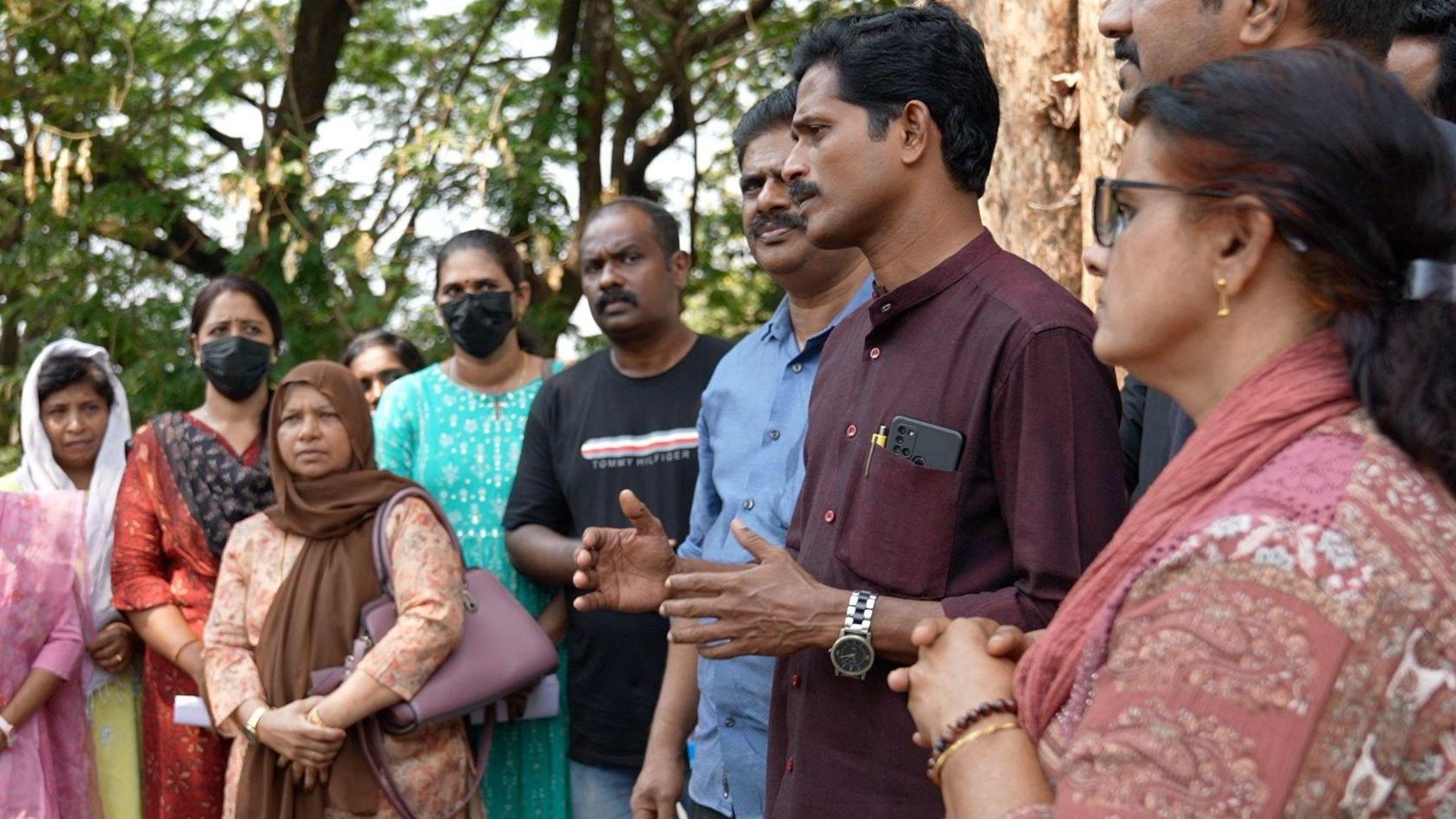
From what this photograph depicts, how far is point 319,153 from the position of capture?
8.70m

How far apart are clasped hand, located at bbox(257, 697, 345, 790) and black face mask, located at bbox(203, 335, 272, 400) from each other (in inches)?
50.5

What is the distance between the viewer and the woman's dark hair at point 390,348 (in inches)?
266

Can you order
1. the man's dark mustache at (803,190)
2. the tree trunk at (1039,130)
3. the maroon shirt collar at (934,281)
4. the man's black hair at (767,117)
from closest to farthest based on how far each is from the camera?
1. the maroon shirt collar at (934,281)
2. the man's dark mustache at (803,190)
3. the man's black hair at (767,117)
4. the tree trunk at (1039,130)

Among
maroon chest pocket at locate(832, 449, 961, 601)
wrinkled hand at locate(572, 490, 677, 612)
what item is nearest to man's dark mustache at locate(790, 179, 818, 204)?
maroon chest pocket at locate(832, 449, 961, 601)

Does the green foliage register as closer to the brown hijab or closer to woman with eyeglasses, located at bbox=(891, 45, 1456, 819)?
the brown hijab

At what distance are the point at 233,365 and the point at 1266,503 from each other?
13.6 feet

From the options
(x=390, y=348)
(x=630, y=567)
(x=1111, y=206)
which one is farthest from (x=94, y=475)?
(x=1111, y=206)

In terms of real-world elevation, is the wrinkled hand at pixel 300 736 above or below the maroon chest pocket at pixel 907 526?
below

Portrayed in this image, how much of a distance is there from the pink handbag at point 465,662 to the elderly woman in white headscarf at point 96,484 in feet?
3.70

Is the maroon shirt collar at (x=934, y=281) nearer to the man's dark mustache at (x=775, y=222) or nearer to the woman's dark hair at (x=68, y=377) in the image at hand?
the man's dark mustache at (x=775, y=222)

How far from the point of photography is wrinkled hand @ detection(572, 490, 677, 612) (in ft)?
9.50

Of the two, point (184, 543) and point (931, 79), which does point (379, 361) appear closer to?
point (184, 543)

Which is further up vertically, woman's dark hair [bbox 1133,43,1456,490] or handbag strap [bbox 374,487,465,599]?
woman's dark hair [bbox 1133,43,1456,490]

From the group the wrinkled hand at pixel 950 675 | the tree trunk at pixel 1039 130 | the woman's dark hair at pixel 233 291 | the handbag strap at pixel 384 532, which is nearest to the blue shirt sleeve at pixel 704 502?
the handbag strap at pixel 384 532
